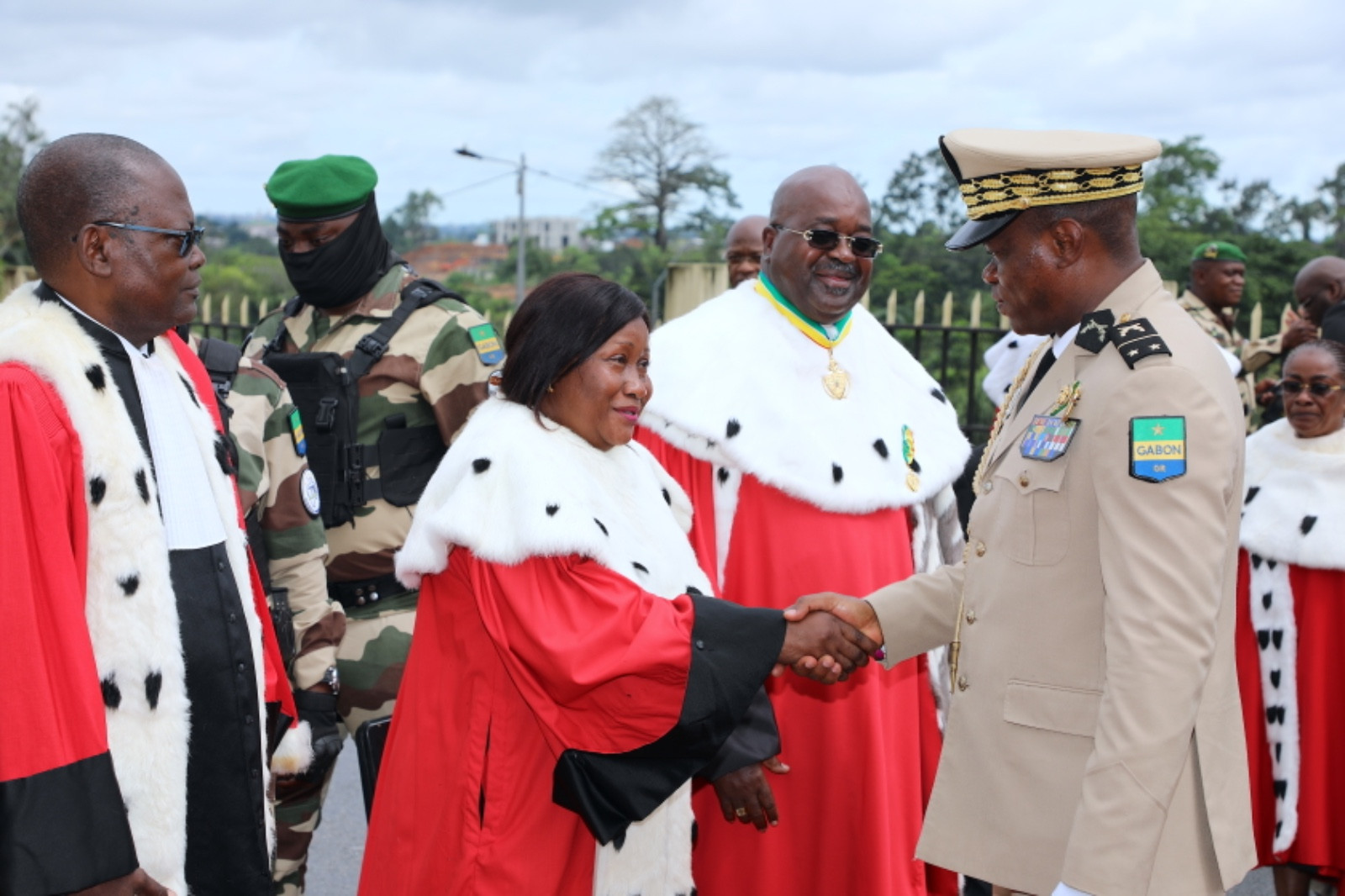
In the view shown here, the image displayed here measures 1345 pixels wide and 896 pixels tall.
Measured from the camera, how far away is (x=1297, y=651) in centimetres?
487

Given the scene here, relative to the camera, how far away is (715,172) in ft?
109

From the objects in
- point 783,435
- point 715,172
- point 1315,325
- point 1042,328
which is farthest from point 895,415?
point 715,172

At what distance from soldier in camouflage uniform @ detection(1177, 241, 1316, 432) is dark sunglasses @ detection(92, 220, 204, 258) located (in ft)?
22.6

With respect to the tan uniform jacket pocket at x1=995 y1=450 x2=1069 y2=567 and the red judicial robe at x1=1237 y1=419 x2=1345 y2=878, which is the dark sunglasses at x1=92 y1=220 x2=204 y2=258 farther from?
the red judicial robe at x1=1237 y1=419 x2=1345 y2=878

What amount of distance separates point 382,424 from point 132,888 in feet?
6.87

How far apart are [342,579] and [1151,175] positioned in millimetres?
26032

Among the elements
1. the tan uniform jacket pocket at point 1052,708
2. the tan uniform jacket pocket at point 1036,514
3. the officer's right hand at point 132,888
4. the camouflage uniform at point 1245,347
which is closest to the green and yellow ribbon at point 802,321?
the tan uniform jacket pocket at point 1036,514

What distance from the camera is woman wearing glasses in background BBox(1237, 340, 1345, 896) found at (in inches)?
188

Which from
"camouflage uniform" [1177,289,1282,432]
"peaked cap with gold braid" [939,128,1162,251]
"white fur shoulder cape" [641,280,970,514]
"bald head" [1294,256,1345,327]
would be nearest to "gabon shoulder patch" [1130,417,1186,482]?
"peaked cap with gold braid" [939,128,1162,251]

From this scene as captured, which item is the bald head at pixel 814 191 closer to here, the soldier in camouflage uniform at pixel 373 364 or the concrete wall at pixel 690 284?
the soldier in camouflage uniform at pixel 373 364

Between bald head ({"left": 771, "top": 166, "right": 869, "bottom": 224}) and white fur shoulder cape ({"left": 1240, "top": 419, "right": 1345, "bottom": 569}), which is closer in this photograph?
bald head ({"left": 771, "top": 166, "right": 869, "bottom": 224})

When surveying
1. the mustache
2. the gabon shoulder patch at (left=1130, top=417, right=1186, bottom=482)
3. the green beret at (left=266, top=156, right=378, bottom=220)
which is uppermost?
the green beret at (left=266, top=156, right=378, bottom=220)

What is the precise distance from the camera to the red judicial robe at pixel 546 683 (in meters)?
2.72

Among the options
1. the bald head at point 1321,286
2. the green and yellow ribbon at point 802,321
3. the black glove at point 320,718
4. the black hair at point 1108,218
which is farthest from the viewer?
the bald head at point 1321,286
